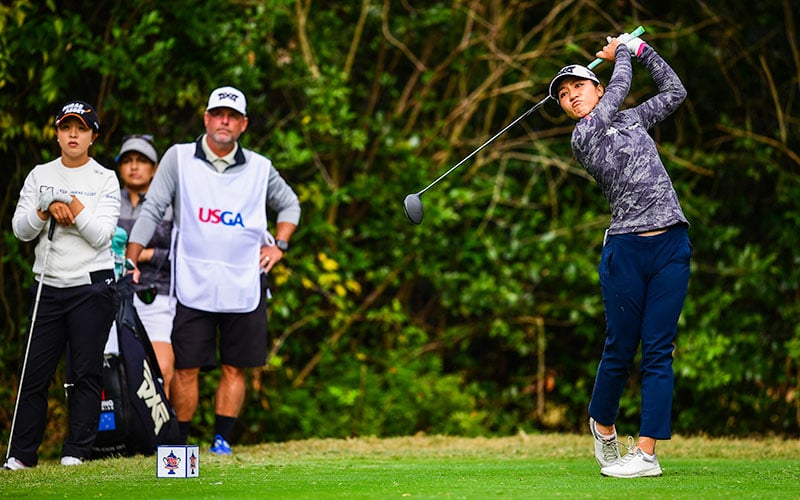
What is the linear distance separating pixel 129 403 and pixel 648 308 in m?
2.98

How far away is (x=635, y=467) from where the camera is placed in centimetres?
538

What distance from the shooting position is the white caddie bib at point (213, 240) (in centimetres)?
715

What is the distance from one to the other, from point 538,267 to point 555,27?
2.23 metres

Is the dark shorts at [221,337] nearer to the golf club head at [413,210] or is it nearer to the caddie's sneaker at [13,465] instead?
the caddie's sneaker at [13,465]

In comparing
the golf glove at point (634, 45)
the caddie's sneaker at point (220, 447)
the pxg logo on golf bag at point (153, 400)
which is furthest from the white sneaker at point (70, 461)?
the golf glove at point (634, 45)

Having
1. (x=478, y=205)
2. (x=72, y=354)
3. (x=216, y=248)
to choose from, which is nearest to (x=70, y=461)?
(x=72, y=354)

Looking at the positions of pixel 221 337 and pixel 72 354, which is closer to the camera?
pixel 72 354

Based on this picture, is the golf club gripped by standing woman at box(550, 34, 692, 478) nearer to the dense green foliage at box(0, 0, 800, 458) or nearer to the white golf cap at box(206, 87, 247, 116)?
the white golf cap at box(206, 87, 247, 116)

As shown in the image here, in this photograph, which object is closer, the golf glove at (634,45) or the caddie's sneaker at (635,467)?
the caddie's sneaker at (635,467)

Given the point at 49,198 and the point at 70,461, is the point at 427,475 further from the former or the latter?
the point at 49,198

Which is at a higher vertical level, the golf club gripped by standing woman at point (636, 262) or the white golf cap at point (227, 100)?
the white golf cap at point (227, 100)

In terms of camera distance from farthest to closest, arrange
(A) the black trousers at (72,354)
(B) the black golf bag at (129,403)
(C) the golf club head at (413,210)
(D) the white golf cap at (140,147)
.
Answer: (D) the white golf cap at (140,147) → (B) the black golf bag at (129,403) → (A) the black trousers at (72,354) → (C) the golf club head at (413,210)

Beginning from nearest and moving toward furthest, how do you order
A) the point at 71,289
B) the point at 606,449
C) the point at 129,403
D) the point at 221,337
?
the point at 606,449, the point at 71,289, the point at 129,403, the point at 221,337

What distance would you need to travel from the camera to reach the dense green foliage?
991 centimetres
